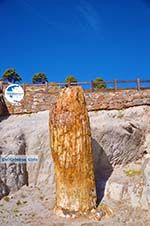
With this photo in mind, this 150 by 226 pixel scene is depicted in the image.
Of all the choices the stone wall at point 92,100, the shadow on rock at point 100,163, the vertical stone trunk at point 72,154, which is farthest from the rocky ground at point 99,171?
the vertical stone trunk at point 72,154

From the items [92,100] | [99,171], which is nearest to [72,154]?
[99,171]

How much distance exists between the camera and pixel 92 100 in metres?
16.8

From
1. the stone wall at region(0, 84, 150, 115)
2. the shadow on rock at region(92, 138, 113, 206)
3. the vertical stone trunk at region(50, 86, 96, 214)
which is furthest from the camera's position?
the stone wall at region(0, 84, 150, 115)

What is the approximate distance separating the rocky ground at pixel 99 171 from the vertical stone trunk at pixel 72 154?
0.62m

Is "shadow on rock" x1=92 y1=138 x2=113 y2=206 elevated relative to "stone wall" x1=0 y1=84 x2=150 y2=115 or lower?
lower

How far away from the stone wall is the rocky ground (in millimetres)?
506

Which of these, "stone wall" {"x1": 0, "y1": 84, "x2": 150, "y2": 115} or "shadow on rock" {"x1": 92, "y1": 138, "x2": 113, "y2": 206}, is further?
"stone wall" {"x1": 0, "y1": 84, "x2": 150, "y2": 115}

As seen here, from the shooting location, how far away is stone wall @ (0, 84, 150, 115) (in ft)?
52.5

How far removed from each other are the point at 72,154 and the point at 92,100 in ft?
21.5

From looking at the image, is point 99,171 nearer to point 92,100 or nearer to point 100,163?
point 100,163

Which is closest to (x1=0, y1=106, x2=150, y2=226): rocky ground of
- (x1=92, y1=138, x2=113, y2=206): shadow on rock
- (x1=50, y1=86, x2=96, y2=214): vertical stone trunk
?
(x1=92, y1=138, x2=113, y2=206): shadow on rock

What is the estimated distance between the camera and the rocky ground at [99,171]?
10.3 meters

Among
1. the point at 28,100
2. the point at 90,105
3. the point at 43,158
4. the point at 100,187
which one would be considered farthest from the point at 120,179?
the point at 28,100

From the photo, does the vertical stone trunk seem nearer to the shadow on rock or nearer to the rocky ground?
the rocky ground
